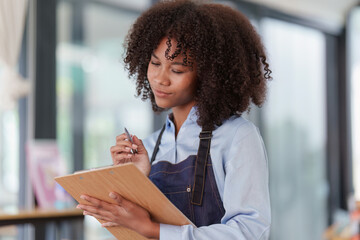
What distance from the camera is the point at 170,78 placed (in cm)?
147

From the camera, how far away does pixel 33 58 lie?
3.44 m

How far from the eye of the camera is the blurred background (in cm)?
338

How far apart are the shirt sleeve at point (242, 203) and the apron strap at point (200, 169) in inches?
3.4

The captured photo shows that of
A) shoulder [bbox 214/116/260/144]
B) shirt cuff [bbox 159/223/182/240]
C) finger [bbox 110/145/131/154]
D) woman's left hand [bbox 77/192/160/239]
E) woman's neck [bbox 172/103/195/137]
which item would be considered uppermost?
woman's neck [bbox 172/103/195/137]

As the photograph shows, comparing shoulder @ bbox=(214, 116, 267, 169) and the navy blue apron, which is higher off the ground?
shoulder @ bbox=(214, 116, 267, 169)

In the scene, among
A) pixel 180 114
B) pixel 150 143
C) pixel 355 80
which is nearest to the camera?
pixel 180 114

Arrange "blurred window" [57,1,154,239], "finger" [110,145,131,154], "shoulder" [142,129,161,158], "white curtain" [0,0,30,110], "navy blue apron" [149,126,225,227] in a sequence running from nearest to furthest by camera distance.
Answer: "navy blue apron" [149,126,225,227], "finger" [110,145,131,154], "shoulder" [142,129,161,158], "white curtain" [0,0,30,110], "blurred window" [57,1,154,239]

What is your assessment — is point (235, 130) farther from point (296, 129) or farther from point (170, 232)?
point (296, 129)

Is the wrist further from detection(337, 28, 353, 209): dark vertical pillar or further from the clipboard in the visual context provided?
detection(337, 28, 353, 209): dark vertical pillar

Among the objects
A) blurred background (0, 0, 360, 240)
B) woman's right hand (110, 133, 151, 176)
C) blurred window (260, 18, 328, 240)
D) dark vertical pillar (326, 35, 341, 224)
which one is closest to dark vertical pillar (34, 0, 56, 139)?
blurred background (0, 0, 360, 240)

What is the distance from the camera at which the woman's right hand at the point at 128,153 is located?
153cm

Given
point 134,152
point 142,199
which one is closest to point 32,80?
point 134,152

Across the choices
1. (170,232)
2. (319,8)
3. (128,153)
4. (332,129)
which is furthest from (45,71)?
(332,129)

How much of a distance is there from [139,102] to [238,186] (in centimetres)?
285
